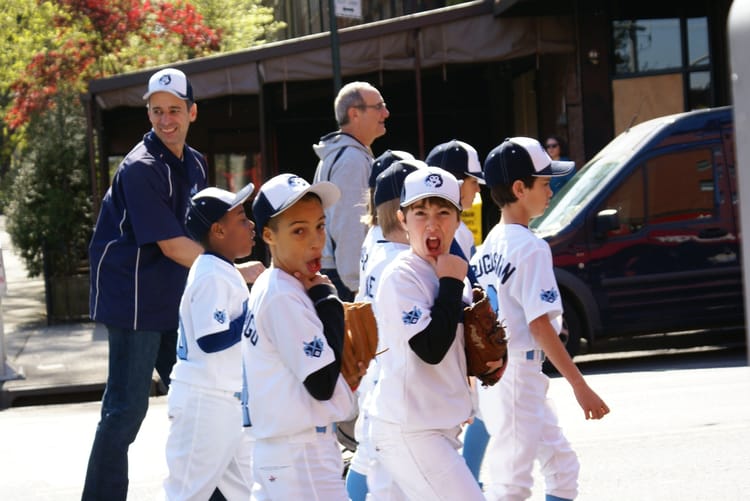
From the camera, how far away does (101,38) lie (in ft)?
70.8

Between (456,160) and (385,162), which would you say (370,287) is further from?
(456,160)

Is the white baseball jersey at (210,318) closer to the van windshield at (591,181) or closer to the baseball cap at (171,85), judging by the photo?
the baseball cap at (171,85)

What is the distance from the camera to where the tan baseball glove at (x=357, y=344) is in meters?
4.31

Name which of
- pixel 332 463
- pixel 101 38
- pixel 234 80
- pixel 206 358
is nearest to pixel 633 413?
pixel 206 358

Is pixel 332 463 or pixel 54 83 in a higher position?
pixel 54 83

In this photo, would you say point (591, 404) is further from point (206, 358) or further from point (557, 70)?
point (557, 70)

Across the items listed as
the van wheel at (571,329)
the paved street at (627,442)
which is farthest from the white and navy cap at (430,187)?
the van wheel at (571,329)

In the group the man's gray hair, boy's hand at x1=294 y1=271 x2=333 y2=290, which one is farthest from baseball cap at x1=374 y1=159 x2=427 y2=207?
the man's gray hair

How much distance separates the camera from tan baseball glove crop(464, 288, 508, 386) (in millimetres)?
4613

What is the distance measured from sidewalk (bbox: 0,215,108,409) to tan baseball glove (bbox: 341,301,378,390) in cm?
830

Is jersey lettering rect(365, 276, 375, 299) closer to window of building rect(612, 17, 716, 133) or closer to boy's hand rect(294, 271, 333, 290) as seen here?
boy's hand rect(294, 271, 333, 290)

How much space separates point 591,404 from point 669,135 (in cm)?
692

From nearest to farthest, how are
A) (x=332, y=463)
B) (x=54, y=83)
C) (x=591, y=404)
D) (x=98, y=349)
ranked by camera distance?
(x=332, y=463) < (x=591, y=404) < (x=98, y=349) < (x=54, y=83)

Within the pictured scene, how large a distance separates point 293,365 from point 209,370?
1.23 meters
